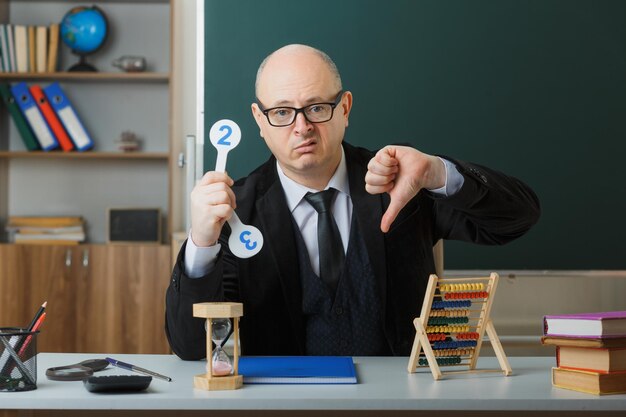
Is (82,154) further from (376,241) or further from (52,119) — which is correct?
(376,241)

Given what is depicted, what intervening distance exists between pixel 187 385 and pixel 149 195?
3.21 m

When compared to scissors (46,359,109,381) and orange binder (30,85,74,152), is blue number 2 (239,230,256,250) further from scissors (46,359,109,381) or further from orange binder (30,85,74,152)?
orange binder (30,85,74,152)

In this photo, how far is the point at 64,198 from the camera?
176 inches

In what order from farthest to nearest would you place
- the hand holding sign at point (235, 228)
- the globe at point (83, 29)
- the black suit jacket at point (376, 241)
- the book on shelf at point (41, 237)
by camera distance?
the globe at point (83, 29)
the book on shelf at point (41, 237)
the black suit jacket at point (376, 241)
the hand holding sign at point (235, 228)

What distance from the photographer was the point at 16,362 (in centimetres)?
132

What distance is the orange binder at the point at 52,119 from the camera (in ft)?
13.8

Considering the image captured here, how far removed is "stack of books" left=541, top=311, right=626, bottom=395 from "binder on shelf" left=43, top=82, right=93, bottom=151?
333 cm

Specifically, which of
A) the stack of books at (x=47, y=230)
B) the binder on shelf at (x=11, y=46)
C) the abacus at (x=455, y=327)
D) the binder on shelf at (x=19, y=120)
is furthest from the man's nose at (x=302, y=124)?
the binder on shelf at (x=11, y=46)

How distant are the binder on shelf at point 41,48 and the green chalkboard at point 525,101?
199 cm

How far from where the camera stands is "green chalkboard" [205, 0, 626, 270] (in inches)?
120

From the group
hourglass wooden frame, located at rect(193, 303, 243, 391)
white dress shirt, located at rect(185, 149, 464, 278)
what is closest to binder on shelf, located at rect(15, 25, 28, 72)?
white dress shirt, located at rect(185, 149, 464, 278)

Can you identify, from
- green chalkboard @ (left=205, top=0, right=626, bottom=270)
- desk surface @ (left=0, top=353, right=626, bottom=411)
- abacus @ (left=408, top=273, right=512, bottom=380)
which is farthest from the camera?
green chalkboard @ (left=205, top=0, right=626, bottom=270)

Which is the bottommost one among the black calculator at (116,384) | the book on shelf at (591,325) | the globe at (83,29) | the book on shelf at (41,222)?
the black calculator at (116,384)

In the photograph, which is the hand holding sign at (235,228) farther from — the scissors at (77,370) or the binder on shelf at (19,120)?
the binder on shelf at (19,120)
